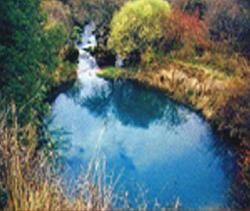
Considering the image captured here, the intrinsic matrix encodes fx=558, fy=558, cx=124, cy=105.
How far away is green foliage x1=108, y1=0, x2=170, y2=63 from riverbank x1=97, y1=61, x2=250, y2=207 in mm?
2064

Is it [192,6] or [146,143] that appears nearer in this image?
[146,143]

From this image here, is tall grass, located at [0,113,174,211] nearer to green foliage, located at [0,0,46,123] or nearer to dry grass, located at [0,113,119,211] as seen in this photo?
dry grass, located at [0,113,119,211]

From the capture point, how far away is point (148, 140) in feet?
94.7

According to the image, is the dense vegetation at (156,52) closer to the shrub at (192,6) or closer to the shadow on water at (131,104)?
the shrub at (192,6)

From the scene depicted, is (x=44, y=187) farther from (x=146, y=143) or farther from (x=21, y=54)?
(x=146, y=143)

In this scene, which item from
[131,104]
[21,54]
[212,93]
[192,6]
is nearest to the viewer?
[21,54]

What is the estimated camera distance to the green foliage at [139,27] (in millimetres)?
41719

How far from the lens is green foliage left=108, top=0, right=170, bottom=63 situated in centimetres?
4172

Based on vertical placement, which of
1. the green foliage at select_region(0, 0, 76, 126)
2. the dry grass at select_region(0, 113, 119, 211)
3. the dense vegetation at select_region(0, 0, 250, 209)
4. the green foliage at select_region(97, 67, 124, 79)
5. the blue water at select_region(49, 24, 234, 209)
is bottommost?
the green foliage at select_region(97, 67, 124, 79)

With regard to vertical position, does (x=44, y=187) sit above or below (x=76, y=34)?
above

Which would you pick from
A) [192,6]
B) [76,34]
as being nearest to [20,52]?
[192,6]

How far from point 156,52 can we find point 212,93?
950 centimetres

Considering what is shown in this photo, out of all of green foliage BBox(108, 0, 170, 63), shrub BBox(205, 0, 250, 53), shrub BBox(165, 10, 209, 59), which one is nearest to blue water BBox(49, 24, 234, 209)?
green foliage BBox(108, 0, 170, 63)

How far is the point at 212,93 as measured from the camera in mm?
33125
